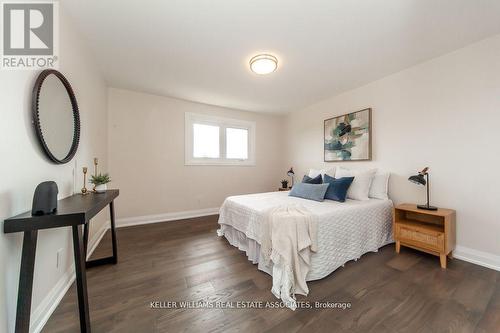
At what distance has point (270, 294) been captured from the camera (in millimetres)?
1604

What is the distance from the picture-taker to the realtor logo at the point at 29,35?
112 cm

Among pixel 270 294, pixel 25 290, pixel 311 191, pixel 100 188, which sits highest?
pixel 100 188

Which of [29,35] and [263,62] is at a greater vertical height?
[263,62]

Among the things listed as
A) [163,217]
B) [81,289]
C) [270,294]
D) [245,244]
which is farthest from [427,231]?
[163,217]

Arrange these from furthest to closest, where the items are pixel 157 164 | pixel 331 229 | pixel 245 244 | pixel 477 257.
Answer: pixel 157 164, pixel 245 244, pixel 477 257, pixel 331 229

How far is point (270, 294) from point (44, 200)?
5.52 feet

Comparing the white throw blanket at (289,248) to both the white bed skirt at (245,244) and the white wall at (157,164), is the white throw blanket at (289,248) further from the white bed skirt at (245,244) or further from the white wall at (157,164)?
the white wall at (157,164)

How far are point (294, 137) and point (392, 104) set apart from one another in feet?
7.00

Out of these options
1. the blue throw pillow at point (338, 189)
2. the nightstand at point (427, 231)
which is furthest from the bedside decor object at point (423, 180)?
the blue throw pillow at point (338, 189)

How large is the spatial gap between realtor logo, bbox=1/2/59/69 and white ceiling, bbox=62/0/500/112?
26 cm

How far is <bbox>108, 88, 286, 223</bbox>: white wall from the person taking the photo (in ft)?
11.0

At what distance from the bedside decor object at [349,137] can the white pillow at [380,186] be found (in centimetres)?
36

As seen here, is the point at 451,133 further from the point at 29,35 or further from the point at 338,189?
the point at 29,35

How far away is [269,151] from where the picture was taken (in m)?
4.94
